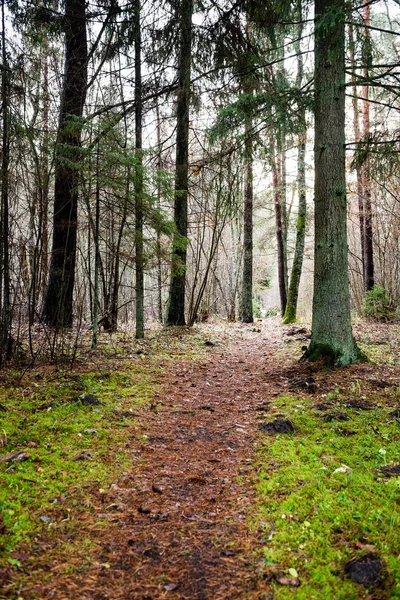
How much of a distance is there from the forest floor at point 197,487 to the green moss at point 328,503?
0.4 inches

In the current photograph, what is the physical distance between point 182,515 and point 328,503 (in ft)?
3.39

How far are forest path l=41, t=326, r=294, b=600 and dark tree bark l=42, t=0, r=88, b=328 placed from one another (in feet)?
11.1

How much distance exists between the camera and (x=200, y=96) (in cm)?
915

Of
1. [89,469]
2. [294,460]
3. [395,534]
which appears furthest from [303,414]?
[89,469]

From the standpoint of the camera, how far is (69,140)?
672cm

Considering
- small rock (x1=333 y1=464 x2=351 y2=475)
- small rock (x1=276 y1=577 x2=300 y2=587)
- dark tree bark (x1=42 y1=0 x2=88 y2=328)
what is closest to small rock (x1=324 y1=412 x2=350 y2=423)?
small rock (x1=333 y1=464 x2=351 y2=475)

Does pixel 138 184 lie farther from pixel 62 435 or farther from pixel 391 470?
pixel 391 470

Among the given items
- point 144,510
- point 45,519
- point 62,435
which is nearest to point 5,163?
point 62,435

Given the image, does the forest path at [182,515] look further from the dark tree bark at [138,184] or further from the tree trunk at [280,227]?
the tree trunk at [280,227]

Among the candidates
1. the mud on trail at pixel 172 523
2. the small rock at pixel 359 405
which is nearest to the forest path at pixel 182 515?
the mud on trail at pixel 172 523

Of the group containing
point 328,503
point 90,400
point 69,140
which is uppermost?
point 69,140

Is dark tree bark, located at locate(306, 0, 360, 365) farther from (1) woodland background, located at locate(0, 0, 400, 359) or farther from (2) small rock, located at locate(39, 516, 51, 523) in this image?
(2) small rock, located at locate(39, 516, 51, 523)

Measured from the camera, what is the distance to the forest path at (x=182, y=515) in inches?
81.5

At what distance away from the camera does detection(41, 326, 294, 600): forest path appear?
81.5 inches
